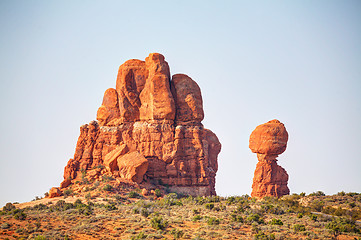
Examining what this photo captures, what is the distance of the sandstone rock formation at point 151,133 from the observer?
6544 centimetres

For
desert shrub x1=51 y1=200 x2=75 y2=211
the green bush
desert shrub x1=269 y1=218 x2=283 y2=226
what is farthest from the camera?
desert shrub x1=51 y1=200 x2=75 y2=211

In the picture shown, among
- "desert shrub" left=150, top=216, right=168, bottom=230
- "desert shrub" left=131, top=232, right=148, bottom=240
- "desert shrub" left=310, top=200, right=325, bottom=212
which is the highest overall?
"desert shrub" left=310, top=200, right=325, bottom=212

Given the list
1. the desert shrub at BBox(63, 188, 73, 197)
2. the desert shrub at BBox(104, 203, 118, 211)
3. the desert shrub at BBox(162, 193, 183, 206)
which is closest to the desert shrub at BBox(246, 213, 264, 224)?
the desert shrub at BBox(162, 193, 183, 206)

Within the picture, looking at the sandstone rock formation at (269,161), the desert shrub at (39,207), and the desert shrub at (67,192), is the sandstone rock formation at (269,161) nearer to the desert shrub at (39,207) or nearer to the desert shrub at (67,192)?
the desert shrub at (67,192)

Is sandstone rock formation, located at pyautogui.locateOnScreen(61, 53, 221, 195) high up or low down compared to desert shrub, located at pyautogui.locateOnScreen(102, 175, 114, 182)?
up

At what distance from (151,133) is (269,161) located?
44.0ft

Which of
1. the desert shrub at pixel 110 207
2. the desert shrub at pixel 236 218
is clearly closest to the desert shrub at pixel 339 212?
the desert shrub at pixel 236 218

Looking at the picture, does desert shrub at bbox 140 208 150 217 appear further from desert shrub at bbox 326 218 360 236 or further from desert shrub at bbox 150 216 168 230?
desert shrub at bbox 326 218 360 236

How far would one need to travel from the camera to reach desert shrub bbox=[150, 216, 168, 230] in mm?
44531

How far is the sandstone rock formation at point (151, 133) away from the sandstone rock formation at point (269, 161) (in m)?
7.15

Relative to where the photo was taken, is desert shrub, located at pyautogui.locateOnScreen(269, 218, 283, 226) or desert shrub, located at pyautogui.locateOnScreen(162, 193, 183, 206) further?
desert shrub, located at pyautogui.locateOnScreen(162, 193, 183, 206)

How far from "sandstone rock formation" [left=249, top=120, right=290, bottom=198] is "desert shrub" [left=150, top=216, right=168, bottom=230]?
18016 millimetres

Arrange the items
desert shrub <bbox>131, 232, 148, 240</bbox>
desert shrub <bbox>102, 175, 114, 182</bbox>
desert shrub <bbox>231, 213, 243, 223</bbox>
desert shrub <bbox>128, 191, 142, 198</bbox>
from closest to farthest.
Answer: 1. desert shrub <bbox>131, 232, 148, 240</bbox>
2. desert shrub <bbox>231, 213, 243, 223</bbox>
3. desert shrub <bbox>128, 191, 142, 198</bbox>
4. desert shrub <bbox>102, 175, 114, 182</bbox>

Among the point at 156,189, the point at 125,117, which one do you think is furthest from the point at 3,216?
the point at 125,117
